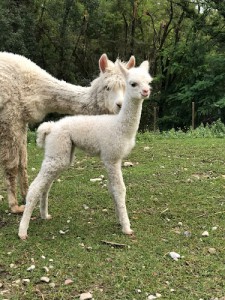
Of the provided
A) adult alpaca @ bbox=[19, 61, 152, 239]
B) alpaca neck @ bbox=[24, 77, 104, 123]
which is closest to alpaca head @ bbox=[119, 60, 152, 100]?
adult alpaca @ bbox=[19, 61, 152, 239]

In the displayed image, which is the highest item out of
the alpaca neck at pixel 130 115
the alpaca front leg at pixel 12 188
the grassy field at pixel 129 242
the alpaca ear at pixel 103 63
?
the alpaca ear at pixel 103 63

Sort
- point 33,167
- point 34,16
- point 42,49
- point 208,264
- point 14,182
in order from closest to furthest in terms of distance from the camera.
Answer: point 208,264 → point 14,182 → point 33,167 → point 34,16 → point 42,49

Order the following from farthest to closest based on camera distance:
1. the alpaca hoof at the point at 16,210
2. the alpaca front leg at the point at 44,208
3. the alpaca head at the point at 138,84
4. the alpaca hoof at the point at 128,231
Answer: the alpaca hoof at the point at 16,210, the alpaca front leg at the point at 44,208, the alpaca hoof at the point at 128,231, the alpaca head at the point at 138,84

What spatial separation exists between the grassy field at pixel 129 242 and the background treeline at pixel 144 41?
13.6m

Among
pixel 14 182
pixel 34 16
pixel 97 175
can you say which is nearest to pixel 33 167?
pixel 97 175

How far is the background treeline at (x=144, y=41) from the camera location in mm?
20719

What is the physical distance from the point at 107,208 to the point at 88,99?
54.5 inches

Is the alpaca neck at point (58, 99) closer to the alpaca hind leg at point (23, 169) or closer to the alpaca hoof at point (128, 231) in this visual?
the alpaca hind leg at point (23, 169)

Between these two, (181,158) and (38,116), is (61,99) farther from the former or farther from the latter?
(181,158)

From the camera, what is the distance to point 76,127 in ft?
14.1

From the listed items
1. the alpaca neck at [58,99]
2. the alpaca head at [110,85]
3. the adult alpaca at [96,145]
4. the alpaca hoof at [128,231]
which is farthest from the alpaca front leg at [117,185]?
the alpaca neck at [58,99]

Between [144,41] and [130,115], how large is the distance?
80.4ft

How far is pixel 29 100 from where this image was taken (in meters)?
5.10

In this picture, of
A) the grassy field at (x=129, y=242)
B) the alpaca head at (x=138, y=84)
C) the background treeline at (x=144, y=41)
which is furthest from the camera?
the background treeline at (x=144, y=41)
